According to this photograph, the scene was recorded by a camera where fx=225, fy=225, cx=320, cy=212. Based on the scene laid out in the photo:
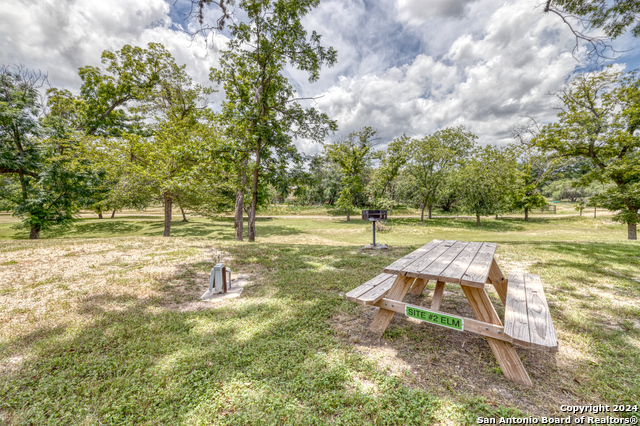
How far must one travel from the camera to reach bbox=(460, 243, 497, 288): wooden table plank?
2.00m

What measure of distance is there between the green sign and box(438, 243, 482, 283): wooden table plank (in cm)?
39

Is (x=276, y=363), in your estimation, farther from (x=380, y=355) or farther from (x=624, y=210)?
(x=624, y=210)

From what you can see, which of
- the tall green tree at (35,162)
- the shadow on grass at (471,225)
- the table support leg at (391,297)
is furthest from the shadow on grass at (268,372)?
the shadow on grass at (471,225)

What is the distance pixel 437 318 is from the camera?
7.18 ft

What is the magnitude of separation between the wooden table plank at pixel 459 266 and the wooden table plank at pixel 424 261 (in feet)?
0.69

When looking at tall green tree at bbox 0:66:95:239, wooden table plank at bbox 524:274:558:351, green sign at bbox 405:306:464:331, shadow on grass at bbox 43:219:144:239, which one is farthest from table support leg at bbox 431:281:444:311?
shadow on grass at bbox 43:219:144:239

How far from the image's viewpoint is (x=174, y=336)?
8.84ft

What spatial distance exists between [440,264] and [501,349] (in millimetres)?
887

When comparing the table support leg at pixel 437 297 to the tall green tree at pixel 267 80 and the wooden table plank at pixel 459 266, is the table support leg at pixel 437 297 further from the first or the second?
the tall green tree at pixel 267 80

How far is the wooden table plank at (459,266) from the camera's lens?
6.79ft

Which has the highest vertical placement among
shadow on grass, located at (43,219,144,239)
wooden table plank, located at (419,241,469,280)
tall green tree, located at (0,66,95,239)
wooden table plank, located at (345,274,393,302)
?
tall green tree, located at (0,66,95,239)

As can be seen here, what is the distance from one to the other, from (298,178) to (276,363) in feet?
23.9

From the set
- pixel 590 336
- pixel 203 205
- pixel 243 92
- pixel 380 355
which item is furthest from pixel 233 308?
pixel 203 205

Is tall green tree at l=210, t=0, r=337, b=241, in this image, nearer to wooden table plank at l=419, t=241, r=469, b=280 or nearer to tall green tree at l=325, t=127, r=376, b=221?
wooden table plank at l=419, t=241, r=469, b=280
